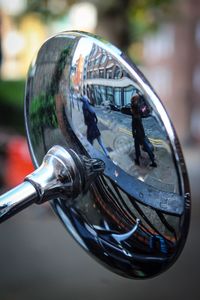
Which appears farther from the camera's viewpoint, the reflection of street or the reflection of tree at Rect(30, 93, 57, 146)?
the reflection of tree at Rect(30, 93, 57, 146)

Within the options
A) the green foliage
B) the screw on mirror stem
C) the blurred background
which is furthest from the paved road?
the green foliage

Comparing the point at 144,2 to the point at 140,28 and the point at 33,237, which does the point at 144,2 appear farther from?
the point at 33,237

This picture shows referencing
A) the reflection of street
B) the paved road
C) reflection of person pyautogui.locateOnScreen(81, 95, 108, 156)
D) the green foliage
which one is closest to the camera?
the reflection of street

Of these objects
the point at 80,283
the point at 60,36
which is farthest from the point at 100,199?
the point at 80,283

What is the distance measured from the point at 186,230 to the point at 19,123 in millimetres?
10067

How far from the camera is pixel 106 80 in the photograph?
1099 millimetres

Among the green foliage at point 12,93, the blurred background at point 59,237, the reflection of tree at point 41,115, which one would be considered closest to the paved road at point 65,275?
the blurred background at point 59,237

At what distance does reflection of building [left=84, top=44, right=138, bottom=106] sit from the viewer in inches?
41.1

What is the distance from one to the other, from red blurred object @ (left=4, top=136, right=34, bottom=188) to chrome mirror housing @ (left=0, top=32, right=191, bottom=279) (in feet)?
16.7

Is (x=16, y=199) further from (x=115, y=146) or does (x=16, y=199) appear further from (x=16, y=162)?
(x=16, y=162)

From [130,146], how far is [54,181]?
18cm

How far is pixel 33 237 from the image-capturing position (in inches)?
→ 219

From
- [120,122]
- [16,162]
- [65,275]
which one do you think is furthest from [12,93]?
[120,122]

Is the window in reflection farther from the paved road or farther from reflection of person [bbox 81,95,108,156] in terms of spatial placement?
the paved road
